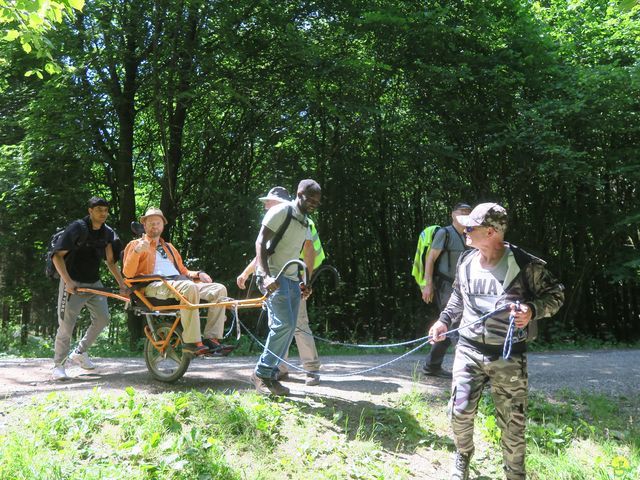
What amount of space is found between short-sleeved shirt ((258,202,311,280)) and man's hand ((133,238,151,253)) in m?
1.41

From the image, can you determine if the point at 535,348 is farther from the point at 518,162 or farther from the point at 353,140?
the point at 353,140

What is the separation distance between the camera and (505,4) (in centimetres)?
1342

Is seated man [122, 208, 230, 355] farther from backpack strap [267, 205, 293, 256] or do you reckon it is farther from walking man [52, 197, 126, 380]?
backpack strap [267, 205, 293, 256]

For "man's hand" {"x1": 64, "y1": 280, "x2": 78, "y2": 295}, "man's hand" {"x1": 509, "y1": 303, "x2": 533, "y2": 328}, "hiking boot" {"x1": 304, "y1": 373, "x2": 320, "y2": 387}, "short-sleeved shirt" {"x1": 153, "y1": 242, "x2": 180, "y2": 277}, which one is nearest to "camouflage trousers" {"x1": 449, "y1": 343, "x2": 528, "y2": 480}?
"man's hand" {"x1": 509, "y1": 303, "x2": 533, "y2": 328}

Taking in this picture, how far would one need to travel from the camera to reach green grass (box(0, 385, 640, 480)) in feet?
13.1

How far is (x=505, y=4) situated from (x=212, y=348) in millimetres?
A: 11583

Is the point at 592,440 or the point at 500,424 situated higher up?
the point at 500,424

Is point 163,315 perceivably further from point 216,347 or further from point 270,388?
point 270,388

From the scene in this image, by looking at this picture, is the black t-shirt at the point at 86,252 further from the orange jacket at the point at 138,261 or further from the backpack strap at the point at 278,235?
the backpack strap at the point at 278,235

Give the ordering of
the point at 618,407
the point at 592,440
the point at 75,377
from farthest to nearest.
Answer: the point at 75,377 < the point at 618,407 < the point at 592,440

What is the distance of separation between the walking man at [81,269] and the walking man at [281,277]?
211 centimetres

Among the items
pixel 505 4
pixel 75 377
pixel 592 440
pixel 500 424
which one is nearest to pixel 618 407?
pixel 592 440

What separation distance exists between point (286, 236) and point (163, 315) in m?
1.68

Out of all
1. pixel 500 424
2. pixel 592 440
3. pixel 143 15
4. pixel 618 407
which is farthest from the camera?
pixel 143 15
